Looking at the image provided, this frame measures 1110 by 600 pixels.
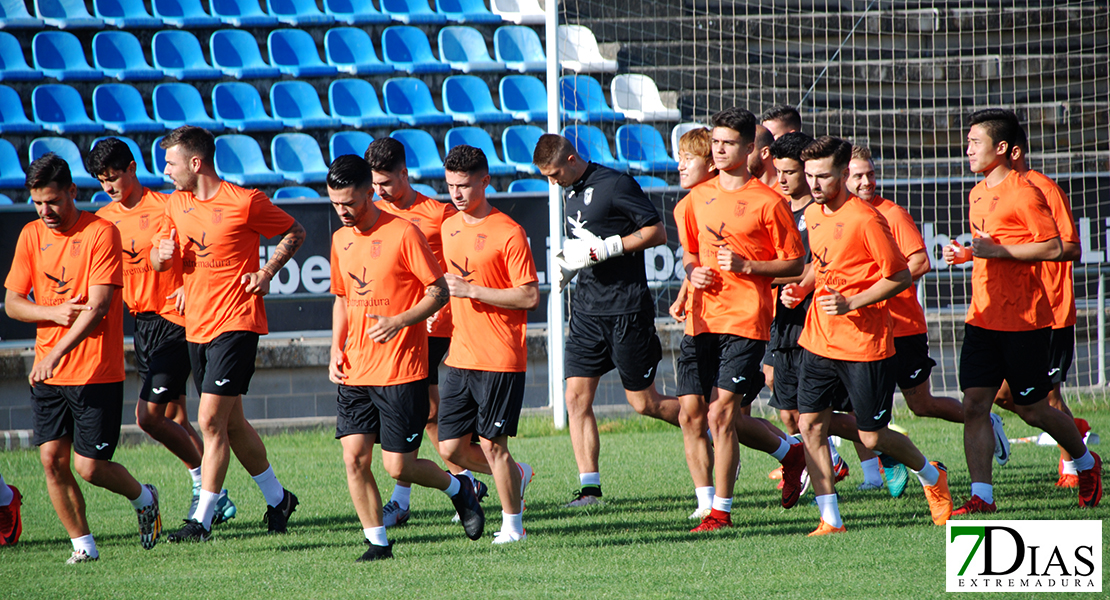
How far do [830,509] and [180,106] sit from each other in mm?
11087

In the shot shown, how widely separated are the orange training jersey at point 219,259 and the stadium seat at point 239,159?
24.7 ft

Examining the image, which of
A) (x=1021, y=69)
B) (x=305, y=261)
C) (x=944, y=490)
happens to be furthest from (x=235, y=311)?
(x=1021, y=69)

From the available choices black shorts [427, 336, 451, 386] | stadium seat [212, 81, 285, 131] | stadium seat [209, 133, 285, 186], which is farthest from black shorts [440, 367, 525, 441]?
stadium seat [212, 81, 285, 131]

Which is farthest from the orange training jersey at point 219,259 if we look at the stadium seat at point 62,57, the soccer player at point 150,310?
the stadium seat at point 62,57

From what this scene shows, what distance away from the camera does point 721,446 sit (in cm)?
516

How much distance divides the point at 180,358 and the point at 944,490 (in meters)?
4.18

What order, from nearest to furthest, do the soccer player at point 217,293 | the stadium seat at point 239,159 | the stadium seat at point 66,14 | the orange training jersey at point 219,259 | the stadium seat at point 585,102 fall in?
the soccer player at point 217,293 < the orange training jersey at point 219,259 < the stadium seat at point 585,102 < the stadium seat at point 239,159 < the stadium seat at point 66,14

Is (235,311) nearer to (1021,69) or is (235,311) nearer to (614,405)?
(614,405)

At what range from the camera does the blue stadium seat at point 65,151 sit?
12.7 m

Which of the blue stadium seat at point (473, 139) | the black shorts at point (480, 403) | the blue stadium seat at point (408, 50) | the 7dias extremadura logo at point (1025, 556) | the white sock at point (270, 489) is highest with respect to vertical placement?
the blue stadium seat at point (408, 50)

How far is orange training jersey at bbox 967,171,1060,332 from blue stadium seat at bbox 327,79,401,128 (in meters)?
9.54

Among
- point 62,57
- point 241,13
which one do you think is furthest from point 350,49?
point 62,57

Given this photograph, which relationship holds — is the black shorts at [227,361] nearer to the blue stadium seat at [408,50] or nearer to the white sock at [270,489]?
the white sock at [270,489]

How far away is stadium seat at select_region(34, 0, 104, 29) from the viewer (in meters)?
13.5
